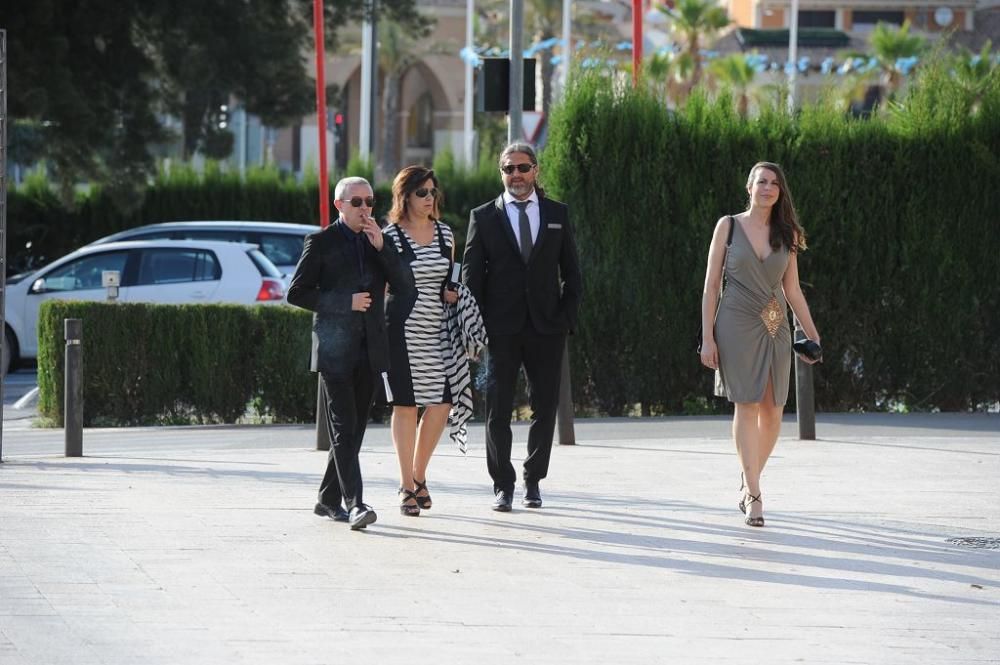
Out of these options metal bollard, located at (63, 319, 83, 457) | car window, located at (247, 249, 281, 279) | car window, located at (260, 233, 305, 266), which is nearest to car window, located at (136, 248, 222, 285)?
car window, located at (247, 249, 281, 279)

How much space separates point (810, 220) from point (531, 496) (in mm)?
6296

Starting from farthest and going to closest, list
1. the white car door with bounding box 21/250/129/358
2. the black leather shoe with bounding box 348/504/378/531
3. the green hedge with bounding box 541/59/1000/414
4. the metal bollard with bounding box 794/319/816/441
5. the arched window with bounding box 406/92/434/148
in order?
the arched window with bounding box 406/92/434/148
the white car door with bounding box 21/250/129/358
the green hedge with bounding box 541/59/1000/414
the metal bollard with bounding box 794/319/816/441
the black leather shoe with bounding box 348/504/378/531

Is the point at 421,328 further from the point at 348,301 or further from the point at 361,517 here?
the point at 361,517

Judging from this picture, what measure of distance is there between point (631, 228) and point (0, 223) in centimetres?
577

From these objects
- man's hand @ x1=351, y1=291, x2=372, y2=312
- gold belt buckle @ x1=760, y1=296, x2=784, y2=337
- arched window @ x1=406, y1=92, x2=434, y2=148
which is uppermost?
arched window @ x1=406, y1=92, x2=434, y2=148

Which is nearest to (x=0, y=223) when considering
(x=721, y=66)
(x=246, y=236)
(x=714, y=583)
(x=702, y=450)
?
(x=702, y=450)

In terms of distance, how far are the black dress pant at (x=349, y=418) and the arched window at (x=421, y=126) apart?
2750 inches

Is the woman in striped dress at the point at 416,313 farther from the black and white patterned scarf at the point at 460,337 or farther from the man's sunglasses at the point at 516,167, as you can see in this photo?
the man's sunglasses at the point at 516,167

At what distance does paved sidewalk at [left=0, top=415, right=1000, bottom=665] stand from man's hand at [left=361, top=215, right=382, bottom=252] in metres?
1.42

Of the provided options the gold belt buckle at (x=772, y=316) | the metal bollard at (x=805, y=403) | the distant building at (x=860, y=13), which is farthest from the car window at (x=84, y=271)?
the distant building at (x=860, y=13)

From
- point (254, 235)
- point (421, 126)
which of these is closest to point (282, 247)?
point (254, 235)

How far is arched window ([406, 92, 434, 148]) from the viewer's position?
78.6 m

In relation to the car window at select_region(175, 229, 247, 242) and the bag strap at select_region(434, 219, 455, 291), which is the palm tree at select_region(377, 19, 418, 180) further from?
the bag strap at select_region(434, 219, 455, 291)

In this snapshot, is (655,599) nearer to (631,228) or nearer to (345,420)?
(345,420)
